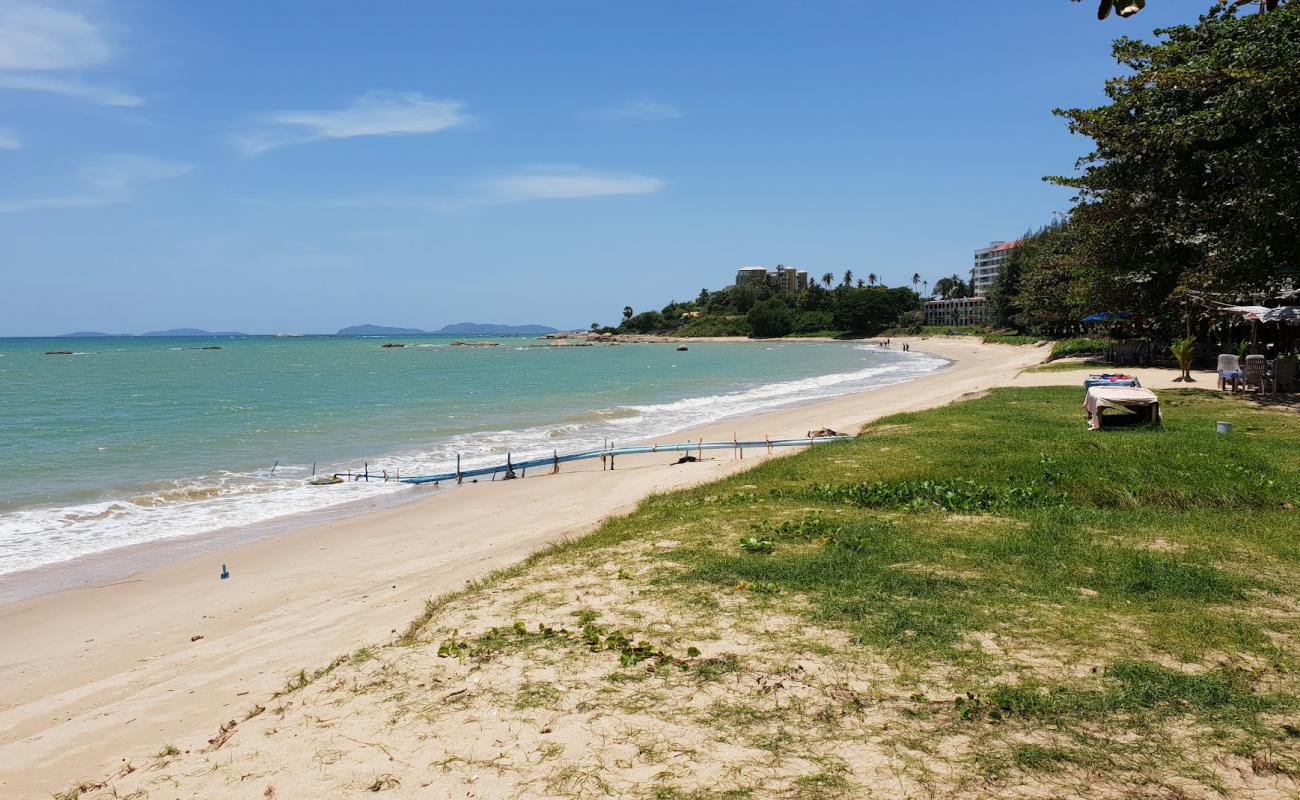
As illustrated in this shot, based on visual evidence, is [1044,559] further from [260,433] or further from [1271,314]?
[260,433]

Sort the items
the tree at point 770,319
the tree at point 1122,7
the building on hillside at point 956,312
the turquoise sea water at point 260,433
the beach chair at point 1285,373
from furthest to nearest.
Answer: the tree at point 770,319
the building on hillside at point 956,312
the beach chair at point 1285,373
the turquoise sea water at point 260,433
the tree at point 1122,7

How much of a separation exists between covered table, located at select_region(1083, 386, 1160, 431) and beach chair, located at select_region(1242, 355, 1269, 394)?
7.02 meters

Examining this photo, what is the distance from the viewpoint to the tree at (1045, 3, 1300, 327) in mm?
16281

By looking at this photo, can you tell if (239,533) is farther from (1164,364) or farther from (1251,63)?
(1164,364)

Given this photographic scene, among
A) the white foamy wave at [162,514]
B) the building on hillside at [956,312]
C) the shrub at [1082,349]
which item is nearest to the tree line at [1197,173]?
the shrub at [1082,349]

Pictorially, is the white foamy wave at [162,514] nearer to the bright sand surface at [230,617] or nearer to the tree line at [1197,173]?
the bright sand surface at [230,617]

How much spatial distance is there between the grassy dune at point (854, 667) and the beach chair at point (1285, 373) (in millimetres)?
12311

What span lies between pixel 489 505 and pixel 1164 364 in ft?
101

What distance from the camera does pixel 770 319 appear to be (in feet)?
538

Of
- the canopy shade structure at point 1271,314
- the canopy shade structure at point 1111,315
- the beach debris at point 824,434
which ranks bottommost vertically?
the beach debris at point 824,434

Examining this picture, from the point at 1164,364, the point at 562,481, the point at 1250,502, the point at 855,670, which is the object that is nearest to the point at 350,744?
the point at 855,670

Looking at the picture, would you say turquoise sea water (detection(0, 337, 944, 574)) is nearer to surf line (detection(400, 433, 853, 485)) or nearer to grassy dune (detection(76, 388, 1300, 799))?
surf line (detection(400, 433, 853, 485))

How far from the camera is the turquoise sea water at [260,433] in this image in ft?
53.1

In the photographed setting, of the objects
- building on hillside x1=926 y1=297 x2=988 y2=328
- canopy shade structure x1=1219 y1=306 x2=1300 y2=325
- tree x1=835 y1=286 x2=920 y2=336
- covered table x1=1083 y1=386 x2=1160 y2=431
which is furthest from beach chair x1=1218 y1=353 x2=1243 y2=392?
building on hillside x1=926 y1=297 x2=988 y2=328
